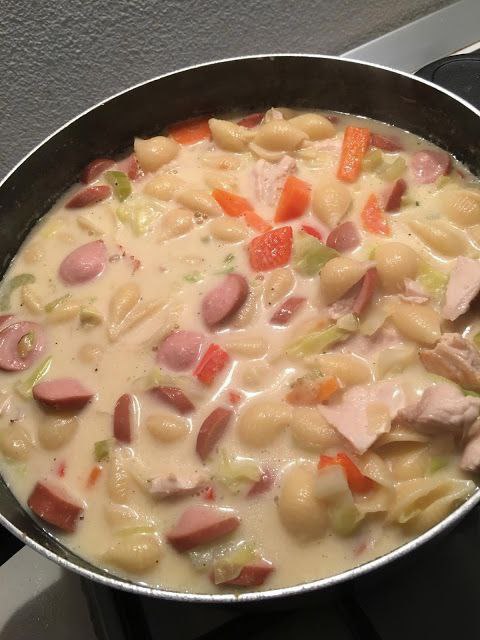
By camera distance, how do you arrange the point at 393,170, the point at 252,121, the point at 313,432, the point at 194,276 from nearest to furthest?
the point at 313,432 → the point at 194,276 → the point at 393,170 → the point at 252,121

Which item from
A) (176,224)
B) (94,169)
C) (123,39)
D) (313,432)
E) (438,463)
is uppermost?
(123,39)

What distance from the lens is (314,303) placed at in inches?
55.7

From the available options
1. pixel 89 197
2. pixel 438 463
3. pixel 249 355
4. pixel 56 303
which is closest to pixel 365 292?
pixel 249 355

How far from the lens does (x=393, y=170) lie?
5.29ft

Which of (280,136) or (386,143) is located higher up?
(280,136)

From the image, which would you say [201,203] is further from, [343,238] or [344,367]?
[344,367]

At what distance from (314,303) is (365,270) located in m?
0.14

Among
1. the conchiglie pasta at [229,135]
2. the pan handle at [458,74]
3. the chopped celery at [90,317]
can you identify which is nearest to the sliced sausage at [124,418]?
the chopped celery at [90,317]

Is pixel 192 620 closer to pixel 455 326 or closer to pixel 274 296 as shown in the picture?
pixel 274 296

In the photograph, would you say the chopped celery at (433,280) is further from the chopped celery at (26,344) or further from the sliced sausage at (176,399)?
the chopped celery at (26,344)

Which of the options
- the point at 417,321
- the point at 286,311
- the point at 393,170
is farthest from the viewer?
the point at 393,170

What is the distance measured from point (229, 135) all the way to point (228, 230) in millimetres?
350

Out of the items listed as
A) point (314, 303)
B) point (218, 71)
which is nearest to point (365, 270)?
point (314, 303)

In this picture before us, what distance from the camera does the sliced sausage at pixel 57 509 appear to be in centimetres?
121
